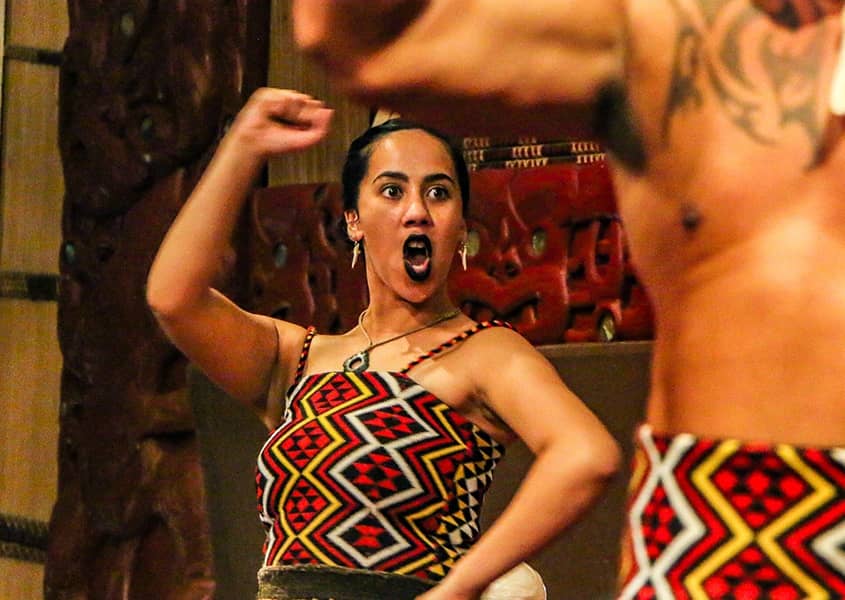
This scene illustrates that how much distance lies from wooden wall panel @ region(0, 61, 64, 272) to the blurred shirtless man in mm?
2894

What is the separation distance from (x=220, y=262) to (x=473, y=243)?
3.02 feet

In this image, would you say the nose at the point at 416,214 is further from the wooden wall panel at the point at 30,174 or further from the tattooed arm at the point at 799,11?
the wooden wall panel at the point at 30,174

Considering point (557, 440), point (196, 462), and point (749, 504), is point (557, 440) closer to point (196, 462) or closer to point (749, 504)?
point (749, 504)

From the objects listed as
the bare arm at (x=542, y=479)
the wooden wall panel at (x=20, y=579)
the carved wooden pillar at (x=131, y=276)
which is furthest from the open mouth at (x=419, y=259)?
the wooden wall panel at (x=20, y=579)

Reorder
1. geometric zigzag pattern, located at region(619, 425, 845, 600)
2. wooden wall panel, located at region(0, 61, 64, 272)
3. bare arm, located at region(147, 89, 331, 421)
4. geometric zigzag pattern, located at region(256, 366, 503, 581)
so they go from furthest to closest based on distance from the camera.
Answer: wooden wall panel, located at region(0, 61, 64, 272), geometric zigzag pattern, located at region(256, 366, 503, 581), bare arm, located at region(147, 89, 331, 421), geometric zigzag pattern, located at region(619, 425, 845, 600)

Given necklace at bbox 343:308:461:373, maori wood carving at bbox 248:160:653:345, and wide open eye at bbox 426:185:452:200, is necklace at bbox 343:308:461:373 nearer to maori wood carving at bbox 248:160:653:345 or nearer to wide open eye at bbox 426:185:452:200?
wide open eye at bbox 426:185:452:200

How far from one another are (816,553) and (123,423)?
2564mm

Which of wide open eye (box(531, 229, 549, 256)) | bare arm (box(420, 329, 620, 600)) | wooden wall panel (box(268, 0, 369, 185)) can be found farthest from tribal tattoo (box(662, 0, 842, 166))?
wooden wall panel (box(268, 0, 369, 185))

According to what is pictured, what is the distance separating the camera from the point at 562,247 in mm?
2594

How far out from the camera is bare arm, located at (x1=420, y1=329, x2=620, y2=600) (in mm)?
1667

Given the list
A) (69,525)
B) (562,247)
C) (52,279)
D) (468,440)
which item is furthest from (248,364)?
(52,279)

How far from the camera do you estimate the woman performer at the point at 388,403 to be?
171cm

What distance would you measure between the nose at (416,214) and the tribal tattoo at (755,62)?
1080 millimetres

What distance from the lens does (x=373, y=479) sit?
1758 mm
